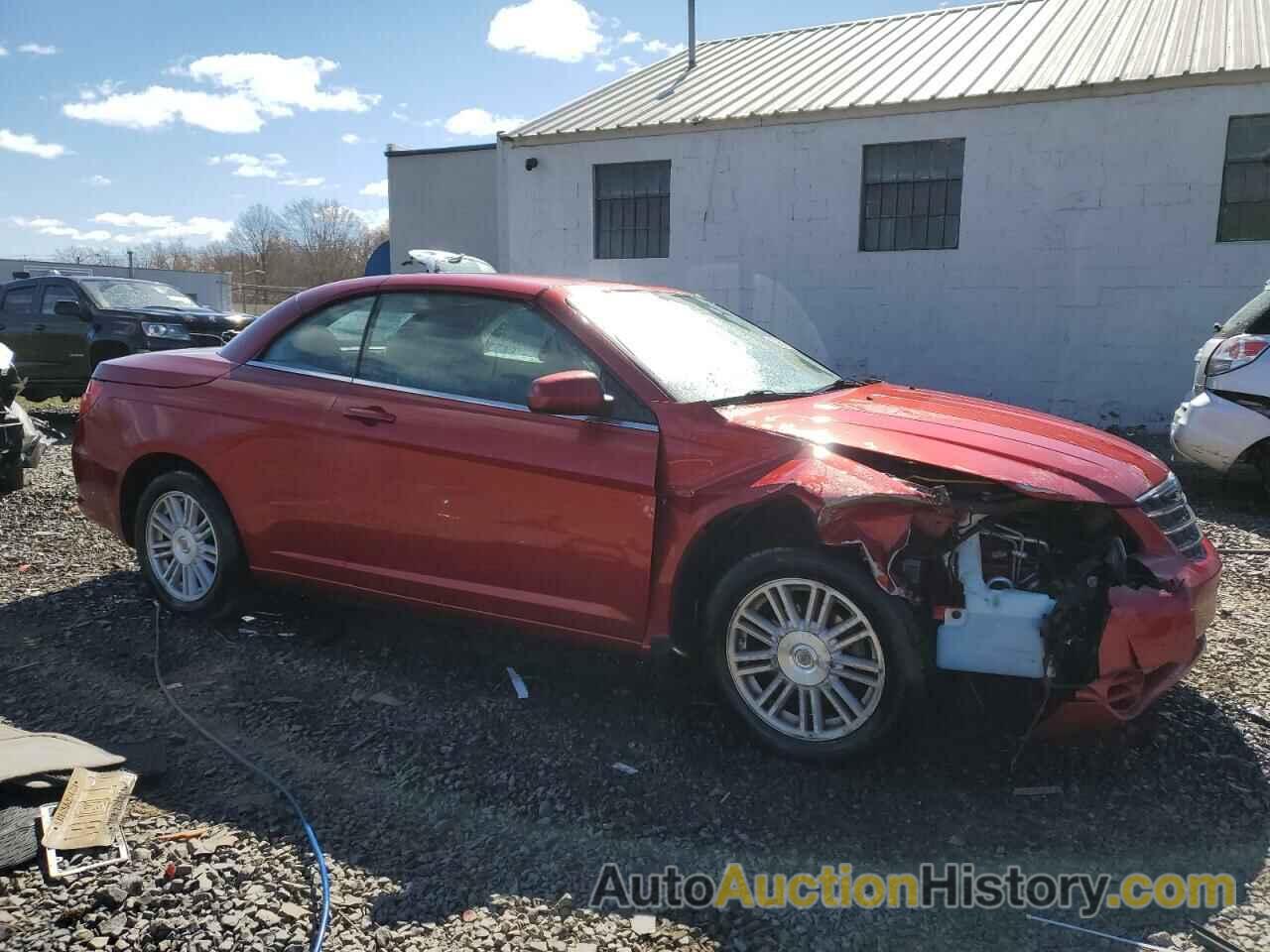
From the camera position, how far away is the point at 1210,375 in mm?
7027

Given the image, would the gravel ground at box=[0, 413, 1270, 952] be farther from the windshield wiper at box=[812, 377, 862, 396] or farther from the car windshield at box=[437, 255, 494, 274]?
the car windshield at box=[437, 255, 494, 274]

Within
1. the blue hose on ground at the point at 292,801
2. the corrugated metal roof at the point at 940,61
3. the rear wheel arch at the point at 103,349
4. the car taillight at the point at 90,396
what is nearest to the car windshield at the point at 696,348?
the blue hose on ground at the point at 292,801

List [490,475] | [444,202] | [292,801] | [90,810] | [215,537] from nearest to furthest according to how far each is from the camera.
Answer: [90,810] → [292,801] → [490,475] → [215,537] → [444,202]

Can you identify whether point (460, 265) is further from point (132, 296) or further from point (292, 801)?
point (292, 801)

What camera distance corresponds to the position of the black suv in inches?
462

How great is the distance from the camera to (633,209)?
14203 millimetres

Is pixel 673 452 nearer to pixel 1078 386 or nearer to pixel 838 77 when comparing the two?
pixel 1078 386

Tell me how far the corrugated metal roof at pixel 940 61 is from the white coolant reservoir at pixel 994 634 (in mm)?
10002

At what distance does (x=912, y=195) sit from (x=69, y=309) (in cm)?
1047

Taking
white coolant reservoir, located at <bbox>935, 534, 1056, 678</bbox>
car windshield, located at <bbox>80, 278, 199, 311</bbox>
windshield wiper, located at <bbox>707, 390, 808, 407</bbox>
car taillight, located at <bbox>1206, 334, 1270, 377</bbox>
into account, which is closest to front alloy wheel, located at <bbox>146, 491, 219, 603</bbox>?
windshield wiper, located at <bbox>707, 390, 808, 407</bbox>

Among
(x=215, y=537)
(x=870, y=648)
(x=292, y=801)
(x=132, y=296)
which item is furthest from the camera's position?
(x=132, y=296)

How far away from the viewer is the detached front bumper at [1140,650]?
300cm

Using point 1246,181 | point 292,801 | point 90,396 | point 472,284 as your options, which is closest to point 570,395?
point 472,284

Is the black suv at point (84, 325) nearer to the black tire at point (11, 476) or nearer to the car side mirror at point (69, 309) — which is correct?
the car side mirror at point (69, 309)
